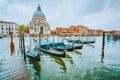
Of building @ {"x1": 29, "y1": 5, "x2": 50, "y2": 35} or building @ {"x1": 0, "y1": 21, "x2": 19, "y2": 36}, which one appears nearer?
building @ {"x1": 0, "y1": 21, "x2": 19, "y2": 36}

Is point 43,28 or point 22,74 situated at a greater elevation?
point 43,28

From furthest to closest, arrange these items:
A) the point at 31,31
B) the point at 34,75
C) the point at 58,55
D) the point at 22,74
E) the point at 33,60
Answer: the point at 31,31
the point at 58,55
the point at 33,60
the point at 34,75
the point at 22,74

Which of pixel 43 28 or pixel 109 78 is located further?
pixel 43 28

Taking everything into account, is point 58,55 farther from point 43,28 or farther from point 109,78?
point 43,28

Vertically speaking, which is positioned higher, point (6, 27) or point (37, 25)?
point (37, 25)

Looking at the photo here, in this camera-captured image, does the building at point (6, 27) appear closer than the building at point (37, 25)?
Yes

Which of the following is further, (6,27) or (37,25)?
(6,27)

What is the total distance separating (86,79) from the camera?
6.23m

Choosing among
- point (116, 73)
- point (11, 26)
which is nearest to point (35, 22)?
point (11, 26)

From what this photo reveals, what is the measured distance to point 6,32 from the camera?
2753 inches

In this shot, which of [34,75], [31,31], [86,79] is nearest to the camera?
[86,79]

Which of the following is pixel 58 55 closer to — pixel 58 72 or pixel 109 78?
pixel 58 72

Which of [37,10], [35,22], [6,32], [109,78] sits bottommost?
[109,78]

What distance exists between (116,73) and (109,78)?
100cm
